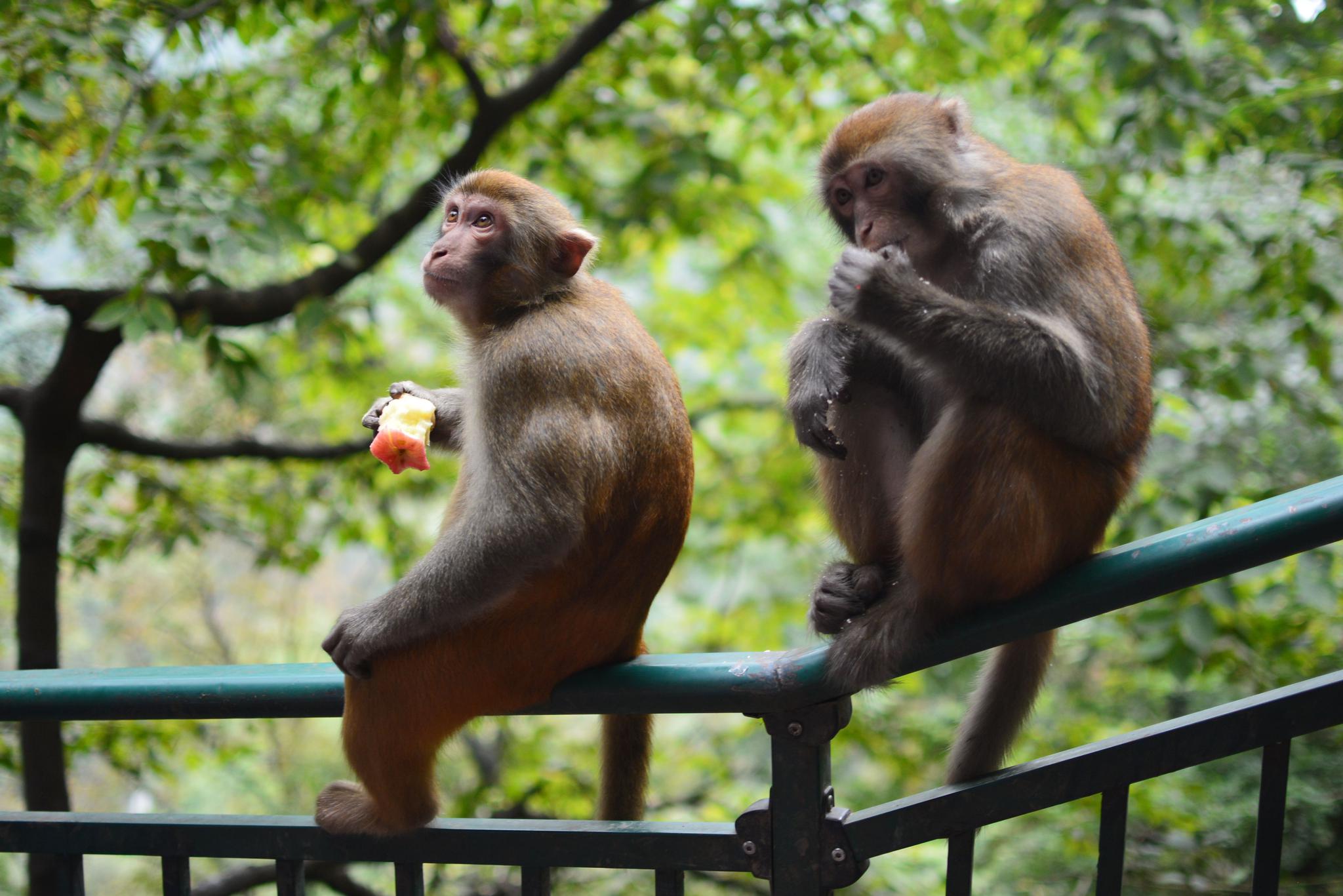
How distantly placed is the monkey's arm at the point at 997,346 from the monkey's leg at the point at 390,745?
128 cm

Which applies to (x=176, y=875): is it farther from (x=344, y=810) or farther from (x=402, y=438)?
(x=402, y=438)

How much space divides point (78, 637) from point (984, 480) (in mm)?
9251

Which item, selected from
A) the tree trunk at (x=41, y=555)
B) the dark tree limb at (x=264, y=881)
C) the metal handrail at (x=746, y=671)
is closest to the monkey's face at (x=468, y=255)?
the metal handrail at (x=746, y=671)

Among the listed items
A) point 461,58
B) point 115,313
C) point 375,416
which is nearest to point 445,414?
point 375,416

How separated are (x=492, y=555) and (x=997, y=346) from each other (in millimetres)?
1160

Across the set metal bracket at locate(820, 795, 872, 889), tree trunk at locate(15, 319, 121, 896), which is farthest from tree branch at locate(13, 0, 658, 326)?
metal bracket at locate(820, 795, 872, 889)

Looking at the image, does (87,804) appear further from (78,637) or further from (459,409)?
(459,409)

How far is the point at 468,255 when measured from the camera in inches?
115

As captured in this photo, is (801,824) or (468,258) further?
(468,258)

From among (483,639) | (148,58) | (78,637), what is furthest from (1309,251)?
(78,637)

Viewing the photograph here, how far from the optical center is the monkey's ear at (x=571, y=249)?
293 centimetres

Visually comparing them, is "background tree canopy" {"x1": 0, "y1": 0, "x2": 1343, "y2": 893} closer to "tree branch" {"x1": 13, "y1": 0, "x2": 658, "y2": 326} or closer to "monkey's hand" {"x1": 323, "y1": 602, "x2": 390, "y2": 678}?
"tree branch" {"x1": 13, "y1": 0, "x2": 658, "y2": 326}

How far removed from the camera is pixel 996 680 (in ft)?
7.84

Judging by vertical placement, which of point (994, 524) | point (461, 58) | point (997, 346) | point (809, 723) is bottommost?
point (809, 723)
